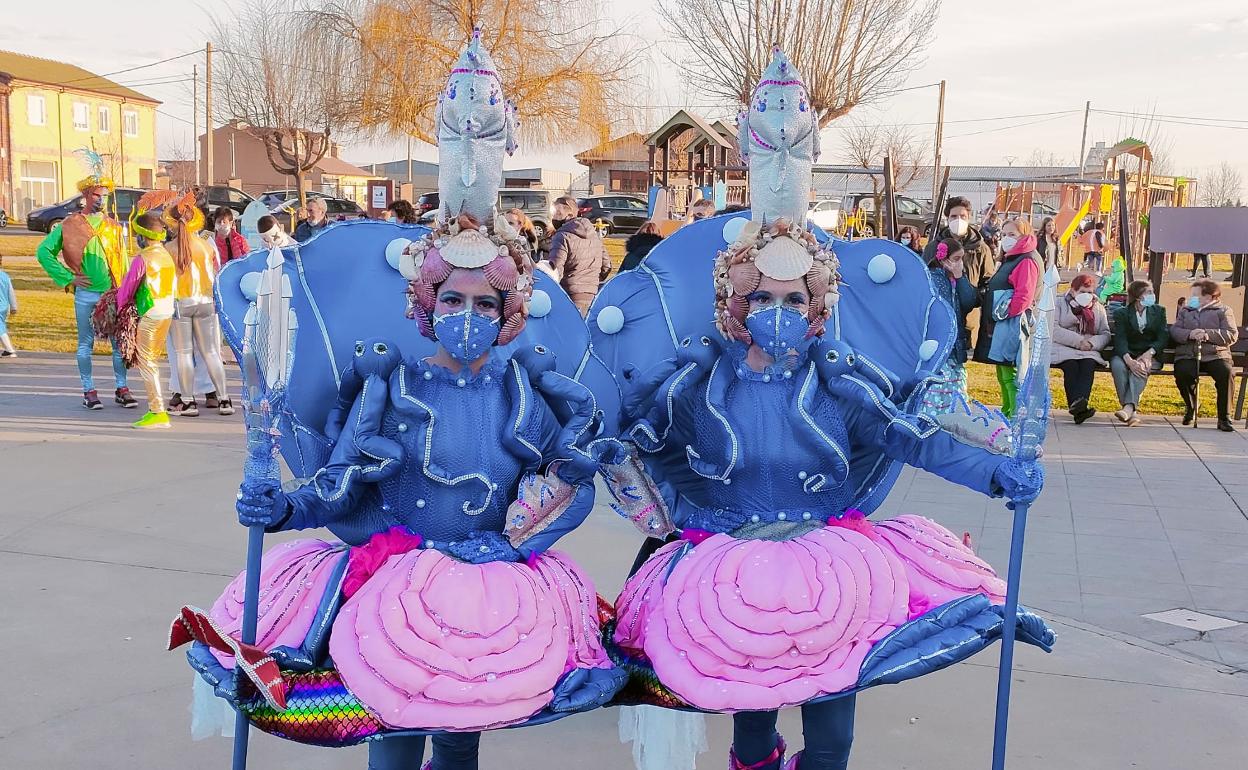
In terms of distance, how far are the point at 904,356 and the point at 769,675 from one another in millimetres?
1124

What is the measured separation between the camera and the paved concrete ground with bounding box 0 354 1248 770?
372cm

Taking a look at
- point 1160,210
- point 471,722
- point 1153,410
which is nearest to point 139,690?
point 471,722

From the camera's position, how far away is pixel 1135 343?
31.3ft

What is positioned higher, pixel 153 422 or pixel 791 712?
pixel 153 422

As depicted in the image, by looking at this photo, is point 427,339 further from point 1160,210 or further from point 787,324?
point 1160,210

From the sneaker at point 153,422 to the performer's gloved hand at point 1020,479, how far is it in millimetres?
6976

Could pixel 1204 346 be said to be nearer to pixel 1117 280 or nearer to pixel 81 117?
pixel 1117 280

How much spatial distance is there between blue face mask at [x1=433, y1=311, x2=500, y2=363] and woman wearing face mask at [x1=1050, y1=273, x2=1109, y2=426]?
24.9ft

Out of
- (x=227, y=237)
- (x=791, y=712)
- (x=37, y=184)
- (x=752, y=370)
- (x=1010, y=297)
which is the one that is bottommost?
(x=791, y=712)

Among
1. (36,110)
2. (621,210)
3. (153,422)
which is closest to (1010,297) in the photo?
(153,422)

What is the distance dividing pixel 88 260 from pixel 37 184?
39.3 meters

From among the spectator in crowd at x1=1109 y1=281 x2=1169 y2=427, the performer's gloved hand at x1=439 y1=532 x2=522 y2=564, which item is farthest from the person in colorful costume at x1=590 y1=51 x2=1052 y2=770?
the spectator in crowd at x1=1109 y1=281 x2=1169 y2=427

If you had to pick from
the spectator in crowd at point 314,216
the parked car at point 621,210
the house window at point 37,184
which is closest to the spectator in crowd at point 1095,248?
the spectator in crowd at point 314,216

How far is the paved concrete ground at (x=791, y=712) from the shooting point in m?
3.72
